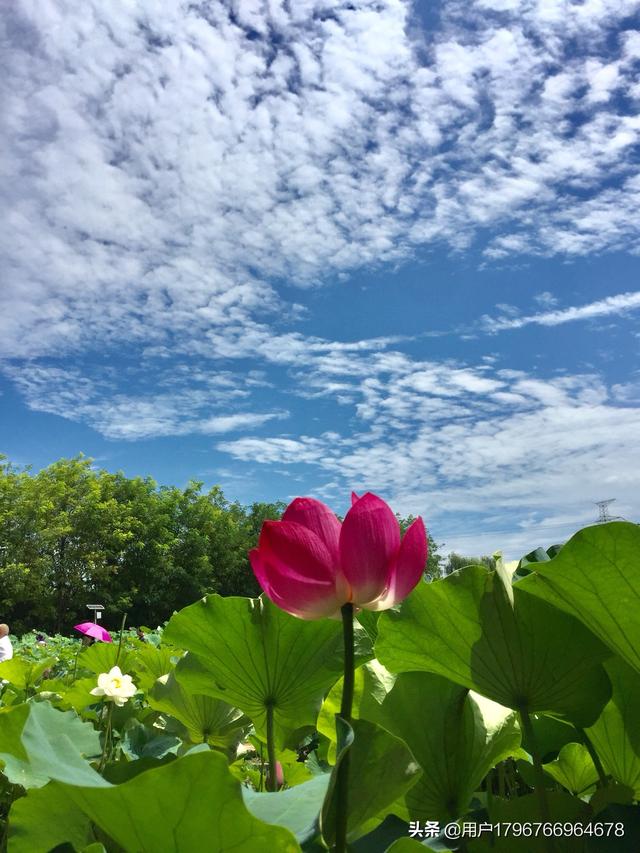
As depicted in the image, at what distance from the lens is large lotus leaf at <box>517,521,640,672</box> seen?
24.7 inches

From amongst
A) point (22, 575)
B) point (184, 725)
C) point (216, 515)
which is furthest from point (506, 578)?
point (216, 515)

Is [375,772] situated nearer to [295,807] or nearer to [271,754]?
[295,807]

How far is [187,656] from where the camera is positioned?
1076 mm

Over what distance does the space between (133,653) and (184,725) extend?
0.96 metres

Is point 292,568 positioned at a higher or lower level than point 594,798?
higher

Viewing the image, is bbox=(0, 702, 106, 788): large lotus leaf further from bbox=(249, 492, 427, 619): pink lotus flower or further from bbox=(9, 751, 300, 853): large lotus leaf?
bbox=(249, 492, 427, 619): pink lotus flower

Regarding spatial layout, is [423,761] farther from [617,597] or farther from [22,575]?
[22,575]

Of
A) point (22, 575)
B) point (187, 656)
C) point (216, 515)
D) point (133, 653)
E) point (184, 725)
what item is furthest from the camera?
point (216, 515)

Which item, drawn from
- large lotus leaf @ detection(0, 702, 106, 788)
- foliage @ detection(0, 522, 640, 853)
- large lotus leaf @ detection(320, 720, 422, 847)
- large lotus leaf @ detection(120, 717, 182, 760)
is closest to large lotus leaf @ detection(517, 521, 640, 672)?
foliage @ detection(0, 522, 640, 853)

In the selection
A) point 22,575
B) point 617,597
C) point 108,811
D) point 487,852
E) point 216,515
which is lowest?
point 487,852

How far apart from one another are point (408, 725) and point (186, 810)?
36cm

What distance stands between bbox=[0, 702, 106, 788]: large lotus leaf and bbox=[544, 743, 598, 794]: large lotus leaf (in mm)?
710

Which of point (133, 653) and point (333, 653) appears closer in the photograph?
point (333, 653)

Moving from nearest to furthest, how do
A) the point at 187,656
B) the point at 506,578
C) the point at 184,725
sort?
1. the point at 506,578
2. the point at 187,656
3. the point at 184,725
